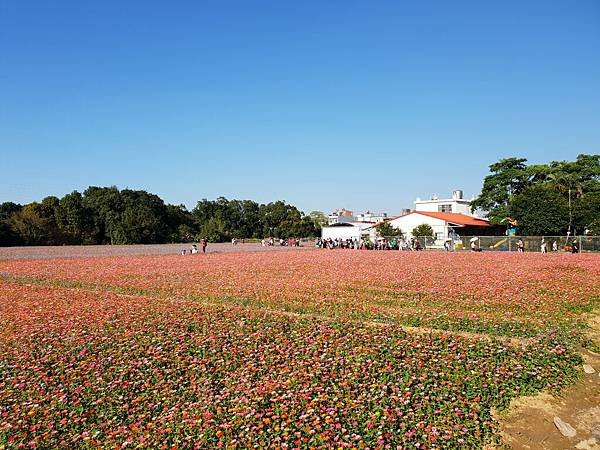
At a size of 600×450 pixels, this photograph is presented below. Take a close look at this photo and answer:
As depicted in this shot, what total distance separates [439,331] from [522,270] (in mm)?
15366

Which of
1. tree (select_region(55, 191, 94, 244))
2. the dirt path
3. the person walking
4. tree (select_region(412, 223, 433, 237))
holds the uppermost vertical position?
tree (select_region(55, 191, 94, 244))

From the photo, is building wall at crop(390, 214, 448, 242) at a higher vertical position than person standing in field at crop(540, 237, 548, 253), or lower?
higher

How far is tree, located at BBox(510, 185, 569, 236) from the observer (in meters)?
53.8

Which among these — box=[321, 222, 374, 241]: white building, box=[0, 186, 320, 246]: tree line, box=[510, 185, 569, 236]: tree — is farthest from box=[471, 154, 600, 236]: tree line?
box=[0, 186, 320, 246]: tree line

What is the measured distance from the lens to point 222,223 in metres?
99.0

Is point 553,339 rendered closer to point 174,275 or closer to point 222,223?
point 174,275

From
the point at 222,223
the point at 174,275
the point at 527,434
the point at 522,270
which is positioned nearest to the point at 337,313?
the point at 527,434

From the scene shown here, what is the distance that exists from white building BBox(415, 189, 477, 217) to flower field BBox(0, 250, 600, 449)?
85612mm

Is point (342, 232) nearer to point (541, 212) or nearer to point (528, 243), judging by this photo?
point (541, 212)

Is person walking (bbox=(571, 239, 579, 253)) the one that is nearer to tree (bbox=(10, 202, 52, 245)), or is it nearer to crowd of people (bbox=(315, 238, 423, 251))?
crowd of people (bbox=(315, 238, 423, 251))

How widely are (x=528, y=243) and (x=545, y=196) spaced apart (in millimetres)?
12247

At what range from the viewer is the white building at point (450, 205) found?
319 feet

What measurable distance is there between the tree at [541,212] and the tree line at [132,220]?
2191 inches

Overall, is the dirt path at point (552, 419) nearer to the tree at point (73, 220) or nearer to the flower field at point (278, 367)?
the flower field at point (278, 367)
